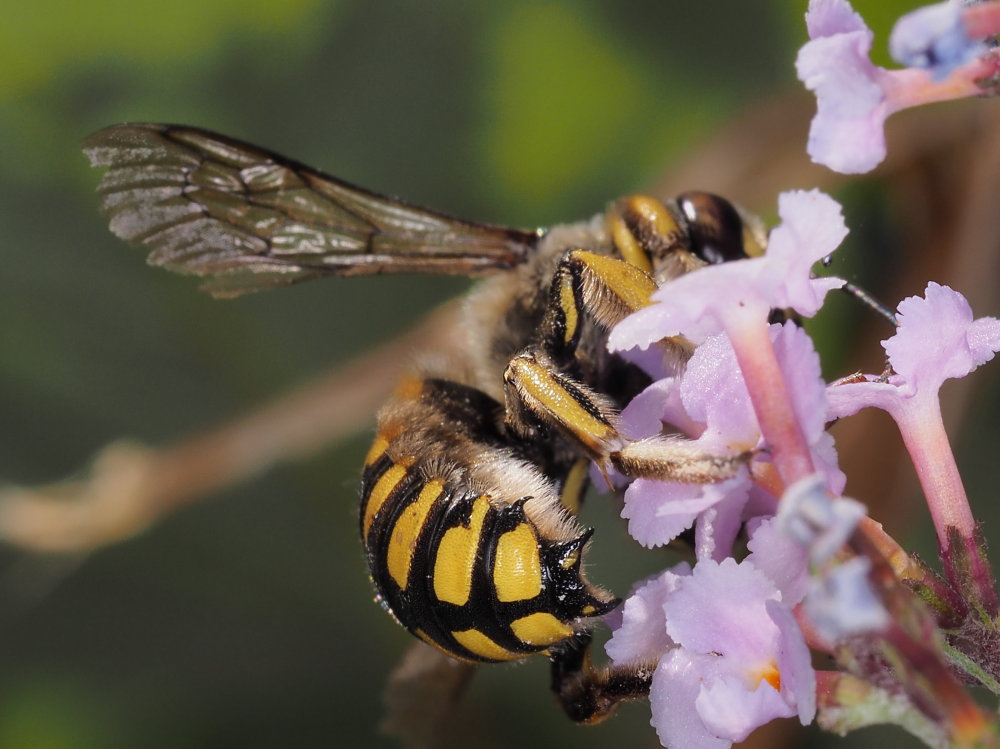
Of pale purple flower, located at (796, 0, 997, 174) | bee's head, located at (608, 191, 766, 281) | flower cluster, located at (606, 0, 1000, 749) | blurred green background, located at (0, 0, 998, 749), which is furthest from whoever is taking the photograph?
blurred green background, located at (0, 0, 998, 749)

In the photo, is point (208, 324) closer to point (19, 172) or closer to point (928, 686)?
point (19, 172)

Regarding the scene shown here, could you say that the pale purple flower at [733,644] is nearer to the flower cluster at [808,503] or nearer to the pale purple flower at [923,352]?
the flower cluster at [808,503]

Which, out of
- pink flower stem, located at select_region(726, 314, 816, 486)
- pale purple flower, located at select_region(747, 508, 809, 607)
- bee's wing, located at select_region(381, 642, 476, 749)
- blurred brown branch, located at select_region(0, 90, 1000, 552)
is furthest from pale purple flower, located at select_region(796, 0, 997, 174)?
blurred brown branch, located at select_region(0, 90, 1000, 552)

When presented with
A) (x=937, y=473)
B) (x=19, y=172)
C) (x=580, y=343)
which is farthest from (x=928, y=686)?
(x=19, y=172)

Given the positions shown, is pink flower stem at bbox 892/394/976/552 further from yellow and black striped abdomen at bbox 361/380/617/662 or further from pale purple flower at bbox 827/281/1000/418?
yellow and black striped abdomen at bbox 361/380/617/662

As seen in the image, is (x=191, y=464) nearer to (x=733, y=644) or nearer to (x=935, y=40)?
(x=733, y=644)

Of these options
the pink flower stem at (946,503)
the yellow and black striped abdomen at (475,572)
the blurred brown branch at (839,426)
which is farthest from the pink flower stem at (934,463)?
the blurred brown branch at (839,426)

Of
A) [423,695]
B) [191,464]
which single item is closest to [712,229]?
[423,695]
